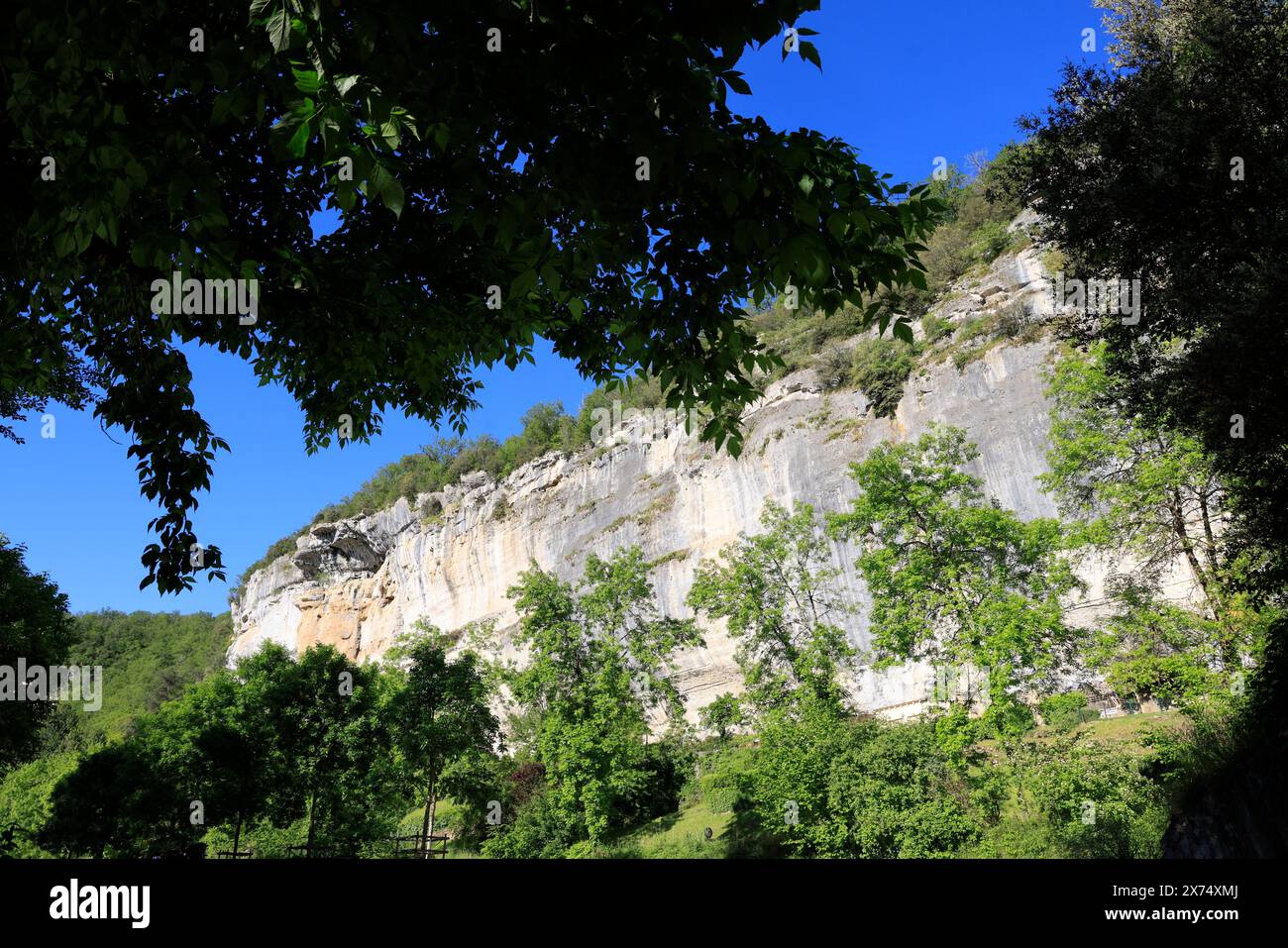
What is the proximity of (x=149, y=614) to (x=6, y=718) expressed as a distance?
435 feet

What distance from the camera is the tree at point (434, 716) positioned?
29.9 meters

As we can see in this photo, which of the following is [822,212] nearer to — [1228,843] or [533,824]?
[1228,843]

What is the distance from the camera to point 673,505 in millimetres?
51719

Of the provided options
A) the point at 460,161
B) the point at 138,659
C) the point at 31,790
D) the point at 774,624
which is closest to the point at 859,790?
the point at 774,624

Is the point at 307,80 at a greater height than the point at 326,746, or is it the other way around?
the point at 307,80

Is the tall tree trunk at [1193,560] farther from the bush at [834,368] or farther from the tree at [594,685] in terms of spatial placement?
the bush at [834,368]

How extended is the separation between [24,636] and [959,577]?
27.3 metres

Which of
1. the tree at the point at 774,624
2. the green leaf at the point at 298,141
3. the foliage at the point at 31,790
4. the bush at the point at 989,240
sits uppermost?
the bush at the point at 989,240

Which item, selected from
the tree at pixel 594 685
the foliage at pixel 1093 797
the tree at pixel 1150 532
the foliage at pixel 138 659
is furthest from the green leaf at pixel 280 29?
the foliage at pixel 138 659

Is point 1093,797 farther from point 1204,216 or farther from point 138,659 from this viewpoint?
point 138,659

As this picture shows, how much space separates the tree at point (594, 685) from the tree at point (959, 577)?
11182mm

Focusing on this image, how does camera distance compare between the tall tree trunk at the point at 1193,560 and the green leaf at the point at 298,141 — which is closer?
the green leaf at the point at 298,141

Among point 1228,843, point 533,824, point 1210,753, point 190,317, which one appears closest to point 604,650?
point 533,824

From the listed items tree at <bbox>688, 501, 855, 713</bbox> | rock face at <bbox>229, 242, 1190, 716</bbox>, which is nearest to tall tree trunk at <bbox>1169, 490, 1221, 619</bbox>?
rock face at <bbox>229, 242, 1190, 716</bbox>
